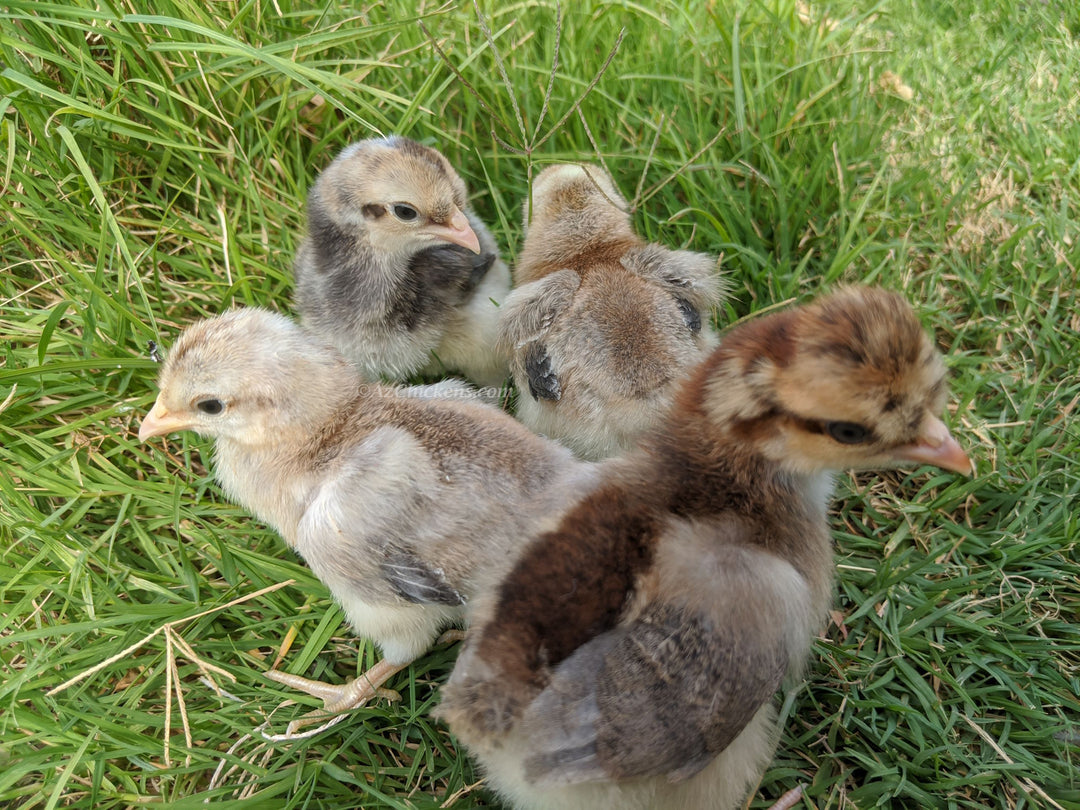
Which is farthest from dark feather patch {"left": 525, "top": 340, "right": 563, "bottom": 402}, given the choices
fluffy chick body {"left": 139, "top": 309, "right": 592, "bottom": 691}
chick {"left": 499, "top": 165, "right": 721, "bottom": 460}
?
fluffy chick body {"left": 139, "top": 309, "right": 592, "bottom": 691}

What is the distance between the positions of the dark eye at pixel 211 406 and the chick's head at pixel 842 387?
1.18m

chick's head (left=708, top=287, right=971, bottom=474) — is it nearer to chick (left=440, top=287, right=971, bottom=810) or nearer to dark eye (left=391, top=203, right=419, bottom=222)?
chick (left=440, top=287, right=971, bottom=810)

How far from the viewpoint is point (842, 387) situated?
1.38 metres

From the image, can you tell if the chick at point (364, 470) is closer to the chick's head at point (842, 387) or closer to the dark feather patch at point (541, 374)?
the dark feather patch at point (541, 374)

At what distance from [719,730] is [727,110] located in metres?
2.28

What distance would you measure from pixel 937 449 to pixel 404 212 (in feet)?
4.97

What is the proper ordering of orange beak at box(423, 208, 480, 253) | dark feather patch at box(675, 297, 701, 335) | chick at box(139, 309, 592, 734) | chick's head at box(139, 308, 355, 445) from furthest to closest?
orange beak at box(423, 208, 480, 253), dark feather patch at box(675, 297, 701, 335), chick's head at box(139, 308, 355, 445), chick at box(139, 309, 592, 734)

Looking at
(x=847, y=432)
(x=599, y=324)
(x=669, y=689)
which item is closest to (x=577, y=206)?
(x=599, y=324)

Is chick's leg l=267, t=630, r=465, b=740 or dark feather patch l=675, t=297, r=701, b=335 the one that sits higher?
dark feather patch l=675, t=297, r=701, b=335

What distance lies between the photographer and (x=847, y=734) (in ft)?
6.37

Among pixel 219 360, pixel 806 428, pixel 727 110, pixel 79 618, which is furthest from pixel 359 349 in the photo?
pixel 727 110


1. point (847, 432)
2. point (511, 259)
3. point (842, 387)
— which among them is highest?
point (842, 387)

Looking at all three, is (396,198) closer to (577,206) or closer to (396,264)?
(396,264)

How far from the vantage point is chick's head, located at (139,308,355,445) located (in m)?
1.81
